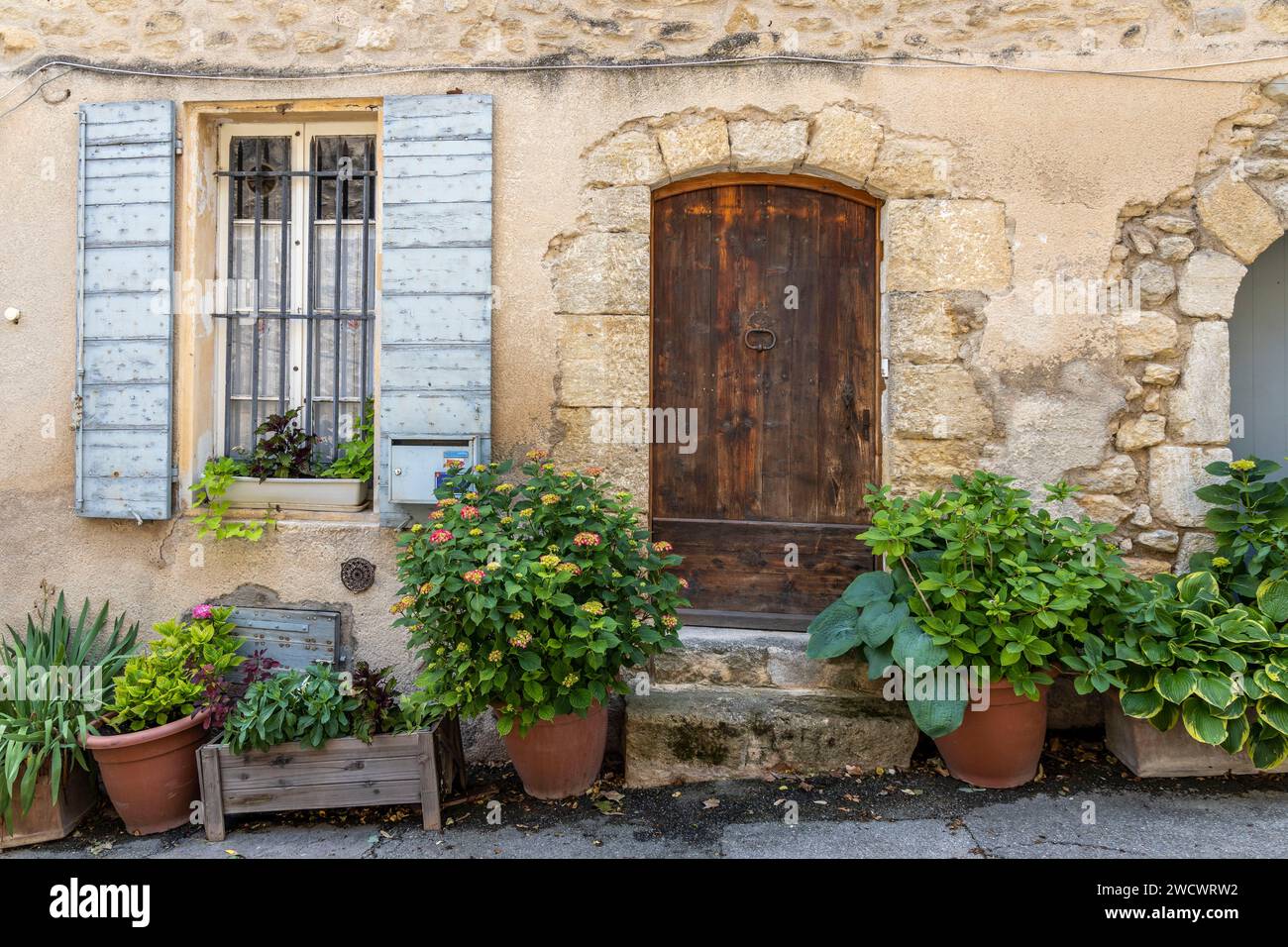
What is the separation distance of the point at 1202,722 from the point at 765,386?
2037mm

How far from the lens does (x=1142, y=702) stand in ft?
9.77

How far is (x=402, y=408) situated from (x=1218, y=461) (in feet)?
11.2

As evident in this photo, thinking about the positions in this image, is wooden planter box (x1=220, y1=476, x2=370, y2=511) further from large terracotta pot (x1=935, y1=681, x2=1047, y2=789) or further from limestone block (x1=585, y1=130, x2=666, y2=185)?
large terracotta pot (x1=935, y1=681, x2=1047, y2=789)

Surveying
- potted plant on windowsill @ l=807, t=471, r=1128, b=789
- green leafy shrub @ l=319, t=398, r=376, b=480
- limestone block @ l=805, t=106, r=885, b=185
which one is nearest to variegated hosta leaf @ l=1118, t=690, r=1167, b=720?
potted plant on windowsill @ l=807, t=471, r=1128, b=789

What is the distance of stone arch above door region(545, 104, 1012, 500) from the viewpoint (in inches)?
139

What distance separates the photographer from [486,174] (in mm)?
3619

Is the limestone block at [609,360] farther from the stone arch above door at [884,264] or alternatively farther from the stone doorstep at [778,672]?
the stone doorstep at [778,672]

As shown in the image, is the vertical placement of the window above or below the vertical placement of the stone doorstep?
above

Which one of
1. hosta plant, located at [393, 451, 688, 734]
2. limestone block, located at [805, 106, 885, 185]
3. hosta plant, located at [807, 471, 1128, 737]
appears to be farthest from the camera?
limestone block, located at [805, 106, 885, 185]

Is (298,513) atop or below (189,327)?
below

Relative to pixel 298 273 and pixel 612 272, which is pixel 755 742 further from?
pixel 298 273

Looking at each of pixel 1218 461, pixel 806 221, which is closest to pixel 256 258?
pixel 806 221

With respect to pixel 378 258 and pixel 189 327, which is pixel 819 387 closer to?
pixel 378 258

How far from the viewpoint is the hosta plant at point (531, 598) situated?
9.20 feet
